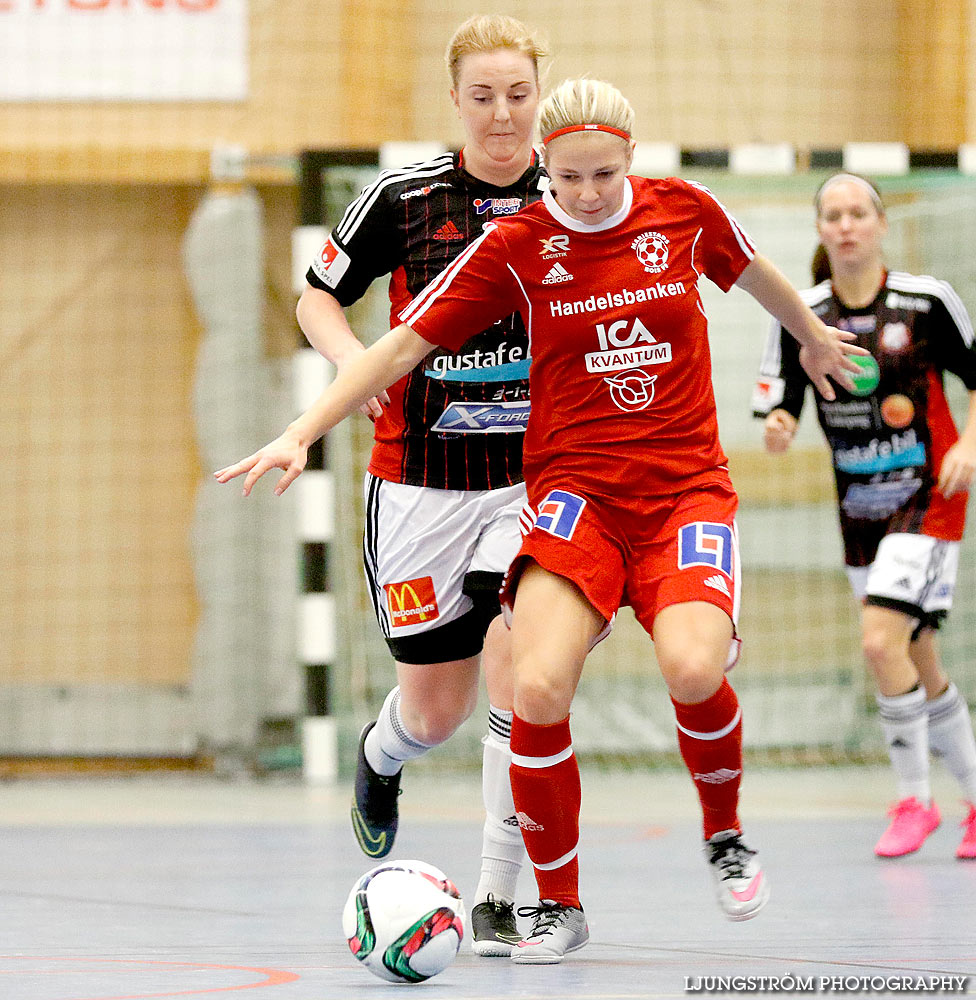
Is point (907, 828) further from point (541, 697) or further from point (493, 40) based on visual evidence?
point (493, 40)

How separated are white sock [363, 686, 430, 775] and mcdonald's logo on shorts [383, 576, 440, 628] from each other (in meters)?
0.21

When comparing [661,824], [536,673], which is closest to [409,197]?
[536,673]

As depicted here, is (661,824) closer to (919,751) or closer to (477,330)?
(919,751)

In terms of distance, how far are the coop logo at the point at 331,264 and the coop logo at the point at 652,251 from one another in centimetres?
91

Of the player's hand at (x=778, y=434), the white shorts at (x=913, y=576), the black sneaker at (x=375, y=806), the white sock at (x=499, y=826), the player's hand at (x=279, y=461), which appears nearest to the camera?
the player's hand at (x=279, y=461)

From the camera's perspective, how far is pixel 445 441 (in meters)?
4.07

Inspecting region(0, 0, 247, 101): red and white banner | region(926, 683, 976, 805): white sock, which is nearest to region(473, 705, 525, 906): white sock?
region(926, 683, 976, 805): white sock

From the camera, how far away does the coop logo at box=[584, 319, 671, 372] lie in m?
3.41

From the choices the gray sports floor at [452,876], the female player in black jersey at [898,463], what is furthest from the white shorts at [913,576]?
the gray sports floor at [452,876]

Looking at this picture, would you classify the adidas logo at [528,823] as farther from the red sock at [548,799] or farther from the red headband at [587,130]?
the red headband at [587,130]

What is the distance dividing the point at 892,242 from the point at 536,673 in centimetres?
610

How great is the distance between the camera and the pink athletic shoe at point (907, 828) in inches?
202

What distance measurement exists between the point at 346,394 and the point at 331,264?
2.57 feet

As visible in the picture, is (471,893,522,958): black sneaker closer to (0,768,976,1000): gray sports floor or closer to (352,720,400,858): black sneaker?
(0,768,976,1000): gray sports floor
